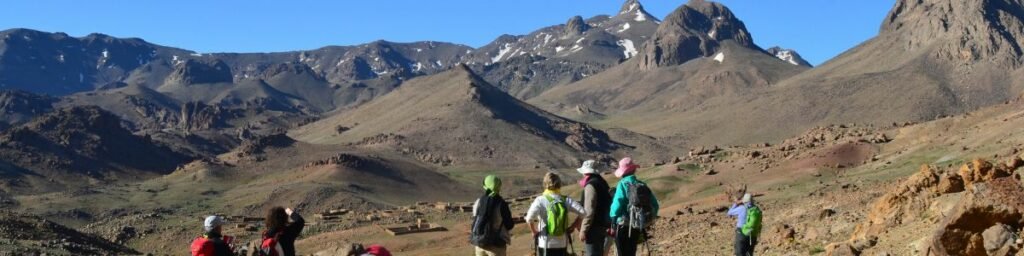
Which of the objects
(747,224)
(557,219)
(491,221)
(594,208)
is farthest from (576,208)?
(747,224)

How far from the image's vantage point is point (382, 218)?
205 feet

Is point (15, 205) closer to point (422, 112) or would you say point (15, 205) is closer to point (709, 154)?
point (709, 154)

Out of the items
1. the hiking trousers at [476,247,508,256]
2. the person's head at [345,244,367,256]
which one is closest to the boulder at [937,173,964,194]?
the hiking trousers at [476,247,508,256]

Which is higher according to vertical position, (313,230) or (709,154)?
(709,154)

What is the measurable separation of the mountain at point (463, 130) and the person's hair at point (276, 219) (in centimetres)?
10538

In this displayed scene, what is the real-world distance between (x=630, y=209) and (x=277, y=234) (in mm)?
4483

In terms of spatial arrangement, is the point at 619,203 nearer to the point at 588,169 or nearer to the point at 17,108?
the point at 588,169

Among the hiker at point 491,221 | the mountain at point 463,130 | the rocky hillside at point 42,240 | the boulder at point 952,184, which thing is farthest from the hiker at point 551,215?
the mountain at point 463,130

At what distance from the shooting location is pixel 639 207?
12336 millimetres

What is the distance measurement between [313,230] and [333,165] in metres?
35.4

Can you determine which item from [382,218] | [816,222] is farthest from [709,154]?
[816,222]

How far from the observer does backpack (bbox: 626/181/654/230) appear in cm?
1234

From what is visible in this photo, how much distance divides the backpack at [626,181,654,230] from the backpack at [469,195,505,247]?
1.81 metres

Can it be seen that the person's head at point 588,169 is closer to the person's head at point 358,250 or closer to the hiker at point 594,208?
the hiker at point 594,208
